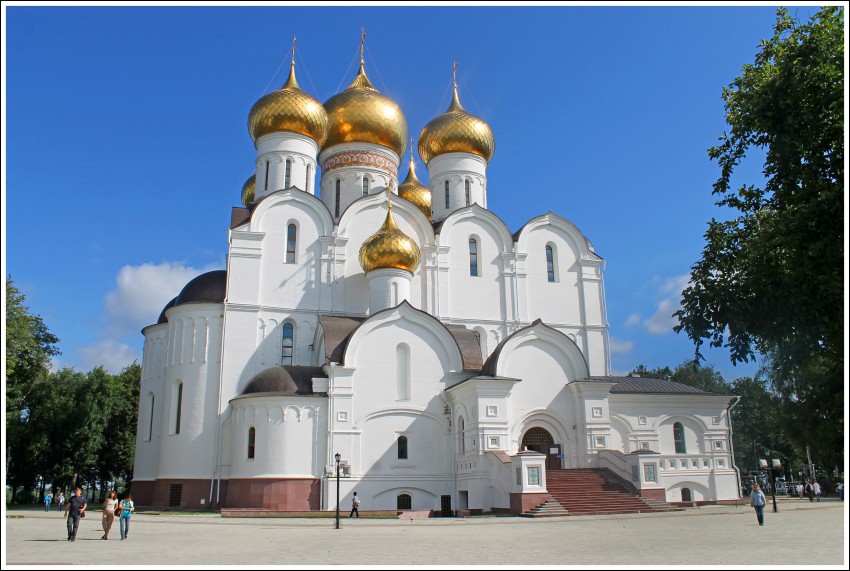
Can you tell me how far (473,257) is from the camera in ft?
102

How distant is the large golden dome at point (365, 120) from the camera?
111ft

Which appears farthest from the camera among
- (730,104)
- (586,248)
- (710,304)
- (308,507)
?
(586,248)

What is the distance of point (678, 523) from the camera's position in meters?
17.3

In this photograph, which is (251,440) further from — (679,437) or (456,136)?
(456,136)

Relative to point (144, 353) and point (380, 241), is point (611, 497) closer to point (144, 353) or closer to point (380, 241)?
point (380, 241)

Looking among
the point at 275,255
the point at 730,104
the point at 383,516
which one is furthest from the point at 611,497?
the point at 275,255

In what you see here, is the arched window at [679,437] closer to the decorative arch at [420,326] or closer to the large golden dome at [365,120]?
the decorative arch at [420,326]

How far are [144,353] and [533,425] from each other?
16.3m

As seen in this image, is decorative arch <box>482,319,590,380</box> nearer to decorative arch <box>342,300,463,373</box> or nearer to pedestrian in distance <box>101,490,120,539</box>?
decorative arch <box>342,300,463,373</box>

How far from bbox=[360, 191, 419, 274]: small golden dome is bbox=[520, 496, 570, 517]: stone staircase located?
35.3ft

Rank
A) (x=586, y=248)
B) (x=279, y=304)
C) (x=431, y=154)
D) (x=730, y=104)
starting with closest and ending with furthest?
(x=730, y=104), (x=279, y=304), (x=586, y=248), (x=431, y=154)

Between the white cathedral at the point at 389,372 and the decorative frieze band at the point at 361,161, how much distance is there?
0.34 feet

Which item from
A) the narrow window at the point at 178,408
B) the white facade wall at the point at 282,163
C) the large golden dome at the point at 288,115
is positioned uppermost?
the large golden dome at the point at 288,115

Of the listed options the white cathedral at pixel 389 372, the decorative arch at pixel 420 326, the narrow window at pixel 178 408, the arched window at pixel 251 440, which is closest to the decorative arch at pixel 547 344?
the white cathedral at pixel 389 372
